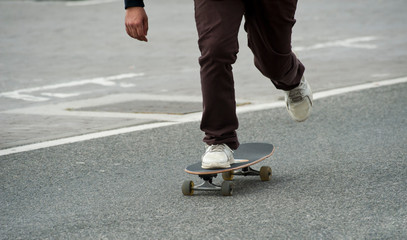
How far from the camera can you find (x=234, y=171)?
5008 millimetres

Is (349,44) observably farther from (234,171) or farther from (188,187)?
(188,187)

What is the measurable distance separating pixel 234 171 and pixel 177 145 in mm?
1258

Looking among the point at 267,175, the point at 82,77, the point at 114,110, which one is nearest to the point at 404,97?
the point at 114,110

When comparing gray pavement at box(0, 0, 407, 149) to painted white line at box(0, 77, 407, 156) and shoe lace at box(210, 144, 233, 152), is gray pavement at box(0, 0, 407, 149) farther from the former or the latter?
shoe lace at box(210, 144, 233, 152)

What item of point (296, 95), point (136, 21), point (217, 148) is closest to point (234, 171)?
point (217, 148)

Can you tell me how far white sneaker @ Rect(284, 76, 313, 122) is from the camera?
545cm

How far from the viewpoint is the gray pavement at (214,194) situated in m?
3.94

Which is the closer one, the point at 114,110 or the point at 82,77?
the point at 114,110

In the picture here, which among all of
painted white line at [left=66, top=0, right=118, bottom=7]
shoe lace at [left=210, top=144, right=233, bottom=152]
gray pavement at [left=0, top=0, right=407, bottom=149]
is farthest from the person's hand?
painted white line at [left=66, top=0, right=118, bottom=7]

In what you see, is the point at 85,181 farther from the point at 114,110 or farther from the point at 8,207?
the point at 114,110

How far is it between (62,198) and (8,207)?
309 millimetres

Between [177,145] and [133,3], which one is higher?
[133,3]

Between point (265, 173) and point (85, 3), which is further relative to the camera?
point (85, 3)

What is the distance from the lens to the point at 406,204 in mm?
4203
